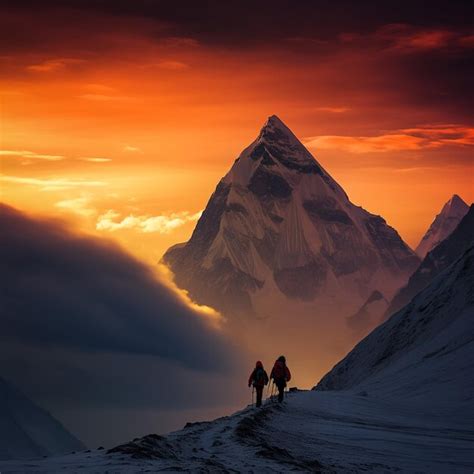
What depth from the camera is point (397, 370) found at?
302 ft

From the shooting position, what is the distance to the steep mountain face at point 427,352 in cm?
7359

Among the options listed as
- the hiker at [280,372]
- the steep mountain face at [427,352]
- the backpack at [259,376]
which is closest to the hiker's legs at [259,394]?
the backpack at [259,376]

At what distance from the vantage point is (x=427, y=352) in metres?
92.3

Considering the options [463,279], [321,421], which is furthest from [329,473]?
[463,279]

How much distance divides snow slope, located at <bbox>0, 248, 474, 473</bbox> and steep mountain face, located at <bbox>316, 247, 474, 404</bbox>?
22cm

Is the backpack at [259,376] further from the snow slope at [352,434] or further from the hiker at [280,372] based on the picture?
the snow slope at [352,434]

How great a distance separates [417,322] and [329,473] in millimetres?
86860

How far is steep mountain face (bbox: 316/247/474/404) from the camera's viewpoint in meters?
73.6

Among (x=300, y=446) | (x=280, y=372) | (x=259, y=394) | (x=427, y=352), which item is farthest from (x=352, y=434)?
(x=427, y=352)

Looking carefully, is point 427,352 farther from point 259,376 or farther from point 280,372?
point 259,376

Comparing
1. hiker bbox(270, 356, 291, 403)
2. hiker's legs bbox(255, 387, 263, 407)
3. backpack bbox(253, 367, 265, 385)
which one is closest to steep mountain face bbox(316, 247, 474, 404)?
hiker bbox(270, 356, 291, 403)

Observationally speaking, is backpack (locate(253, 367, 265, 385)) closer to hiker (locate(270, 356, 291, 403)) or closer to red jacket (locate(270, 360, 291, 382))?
hiker (locate(270, 356, 291, 403))

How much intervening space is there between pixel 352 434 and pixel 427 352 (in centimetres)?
5134

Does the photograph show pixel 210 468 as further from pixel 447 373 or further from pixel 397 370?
pixel 397 370
